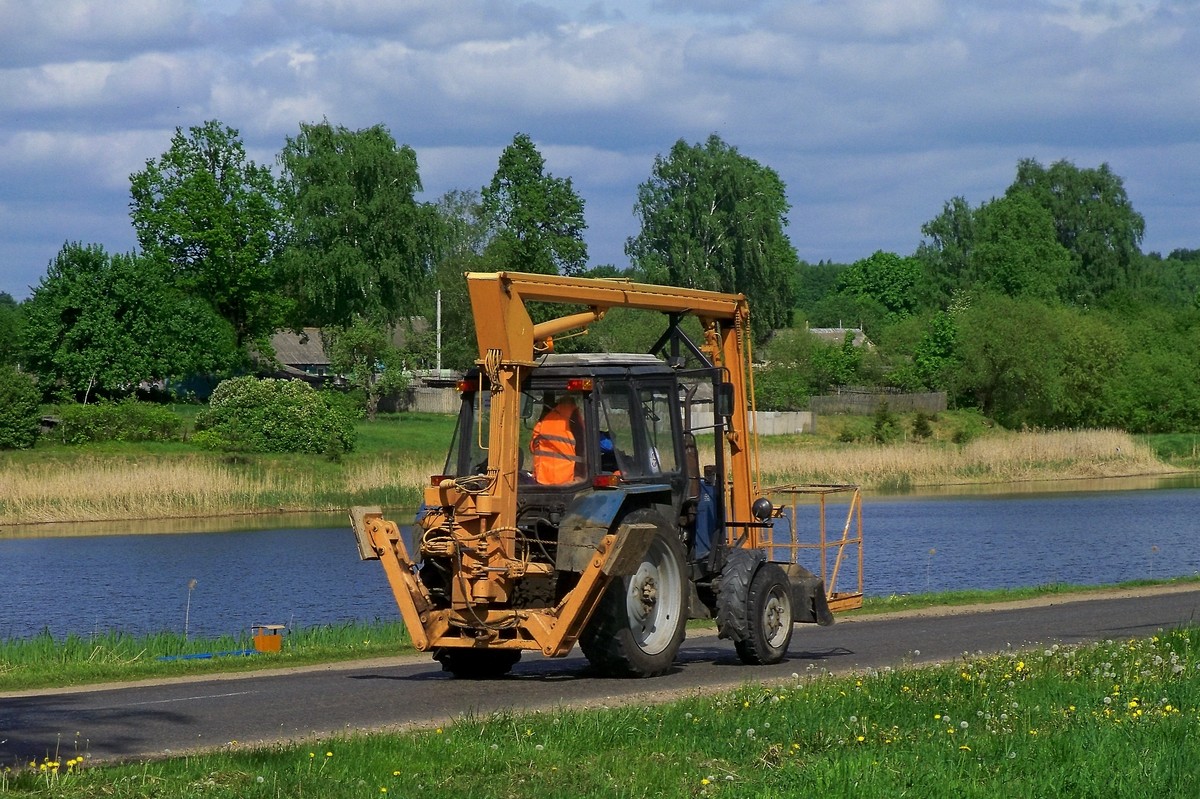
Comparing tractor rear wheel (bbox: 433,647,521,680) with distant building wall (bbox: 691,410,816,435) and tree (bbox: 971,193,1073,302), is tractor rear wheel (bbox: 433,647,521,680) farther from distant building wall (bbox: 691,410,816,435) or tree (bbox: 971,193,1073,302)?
tree (bbox: 971,193,1073,302)

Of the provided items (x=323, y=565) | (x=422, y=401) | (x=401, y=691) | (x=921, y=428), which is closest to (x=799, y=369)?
(x=921, y=428)

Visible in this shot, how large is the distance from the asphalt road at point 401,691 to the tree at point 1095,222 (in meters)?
98.7

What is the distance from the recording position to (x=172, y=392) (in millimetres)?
77625

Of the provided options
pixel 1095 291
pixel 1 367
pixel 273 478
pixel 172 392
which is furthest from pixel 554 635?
pixel 1095 291

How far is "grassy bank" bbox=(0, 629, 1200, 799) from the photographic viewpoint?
8.48 metres

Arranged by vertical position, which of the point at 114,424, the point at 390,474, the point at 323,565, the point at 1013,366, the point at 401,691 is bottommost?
the point at 323,565

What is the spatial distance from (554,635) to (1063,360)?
248 ft

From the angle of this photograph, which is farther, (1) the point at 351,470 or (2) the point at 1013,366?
(2) the point at 1013,366

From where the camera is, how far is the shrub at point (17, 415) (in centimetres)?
5766

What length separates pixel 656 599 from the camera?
46.9 feet

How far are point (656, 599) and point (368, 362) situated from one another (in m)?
65.5

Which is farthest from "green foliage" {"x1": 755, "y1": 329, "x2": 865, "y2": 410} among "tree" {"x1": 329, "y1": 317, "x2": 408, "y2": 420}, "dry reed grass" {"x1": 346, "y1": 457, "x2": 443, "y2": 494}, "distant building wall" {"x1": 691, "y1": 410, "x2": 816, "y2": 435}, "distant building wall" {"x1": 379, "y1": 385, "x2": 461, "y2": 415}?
"dry reed grass" {"x1": 346, "y1": 457, "x2": 443, "y2": 494}

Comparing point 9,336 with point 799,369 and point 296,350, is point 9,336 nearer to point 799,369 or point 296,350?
point 296,350

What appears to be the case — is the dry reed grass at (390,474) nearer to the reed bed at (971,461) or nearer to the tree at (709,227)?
the reed bed at (971,461)
